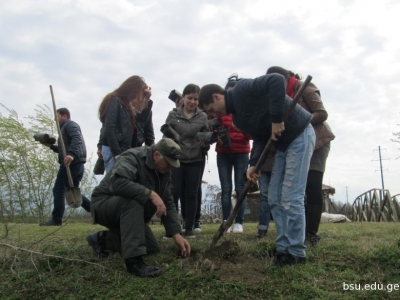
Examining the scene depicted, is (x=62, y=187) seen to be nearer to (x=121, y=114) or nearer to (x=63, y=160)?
(x=63, y=160)

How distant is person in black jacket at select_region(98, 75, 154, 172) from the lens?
4668 mm

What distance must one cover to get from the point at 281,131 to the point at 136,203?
139 centimetres

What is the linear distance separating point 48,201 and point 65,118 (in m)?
5.54

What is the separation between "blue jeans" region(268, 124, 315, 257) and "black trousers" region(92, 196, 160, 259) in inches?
48.3

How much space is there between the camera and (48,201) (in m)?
12.2

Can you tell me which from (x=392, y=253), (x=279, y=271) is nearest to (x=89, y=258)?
(x=279, y=271)

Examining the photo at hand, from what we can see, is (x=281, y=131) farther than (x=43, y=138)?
No

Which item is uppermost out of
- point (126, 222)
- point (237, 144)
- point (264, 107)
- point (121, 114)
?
point (121, 114)

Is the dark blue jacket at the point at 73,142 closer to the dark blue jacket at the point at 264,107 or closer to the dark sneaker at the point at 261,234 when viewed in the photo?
the dark sneaker at the point at 261,234

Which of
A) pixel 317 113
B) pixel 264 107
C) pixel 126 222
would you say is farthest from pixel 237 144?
pixel 126 222

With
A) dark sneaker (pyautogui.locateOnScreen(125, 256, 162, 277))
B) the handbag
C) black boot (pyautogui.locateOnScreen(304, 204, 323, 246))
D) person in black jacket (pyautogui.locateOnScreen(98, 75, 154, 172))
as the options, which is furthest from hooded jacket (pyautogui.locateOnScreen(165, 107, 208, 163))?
dark sneaker (pyautogui.locateOnScreen(125, 256, 162, 277))

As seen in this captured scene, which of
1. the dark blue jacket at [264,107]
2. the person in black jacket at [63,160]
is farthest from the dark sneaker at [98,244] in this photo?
the person in black jacket at [63,160]

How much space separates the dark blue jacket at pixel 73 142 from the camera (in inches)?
280

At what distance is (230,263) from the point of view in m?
3.48
